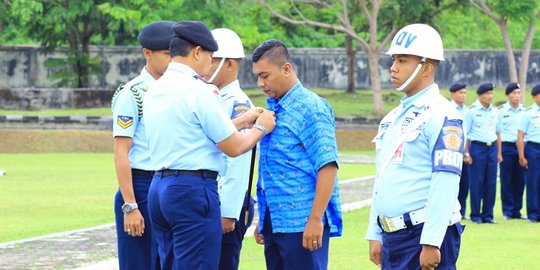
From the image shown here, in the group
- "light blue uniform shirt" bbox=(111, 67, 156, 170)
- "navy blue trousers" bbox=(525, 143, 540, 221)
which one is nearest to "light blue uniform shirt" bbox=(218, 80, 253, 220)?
"light blue uniform shirt" bbox=(111, 67, 156, 170)

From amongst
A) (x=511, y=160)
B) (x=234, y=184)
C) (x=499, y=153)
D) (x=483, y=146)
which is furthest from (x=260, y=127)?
(x=511, y=160)

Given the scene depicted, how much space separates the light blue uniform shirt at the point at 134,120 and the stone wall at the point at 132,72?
113ft

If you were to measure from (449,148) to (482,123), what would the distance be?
1096 centimetres

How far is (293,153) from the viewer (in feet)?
21.7

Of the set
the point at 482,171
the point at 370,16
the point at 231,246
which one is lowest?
the point at 482,171

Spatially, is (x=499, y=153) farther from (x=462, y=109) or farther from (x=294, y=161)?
(x=294, y=161)

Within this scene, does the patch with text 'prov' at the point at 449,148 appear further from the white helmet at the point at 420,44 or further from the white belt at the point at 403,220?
the white helmet at the point at 420,44

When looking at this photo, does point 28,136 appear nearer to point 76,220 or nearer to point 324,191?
point 76,220

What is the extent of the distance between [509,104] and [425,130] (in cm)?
1215

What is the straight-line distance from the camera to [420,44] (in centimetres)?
621

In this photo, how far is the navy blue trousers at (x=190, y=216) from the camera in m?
6.32

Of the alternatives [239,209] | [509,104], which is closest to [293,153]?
[239,209]

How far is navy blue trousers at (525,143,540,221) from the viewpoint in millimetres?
16844

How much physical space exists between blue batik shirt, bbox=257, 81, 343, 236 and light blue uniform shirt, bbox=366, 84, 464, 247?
409 millimetres
